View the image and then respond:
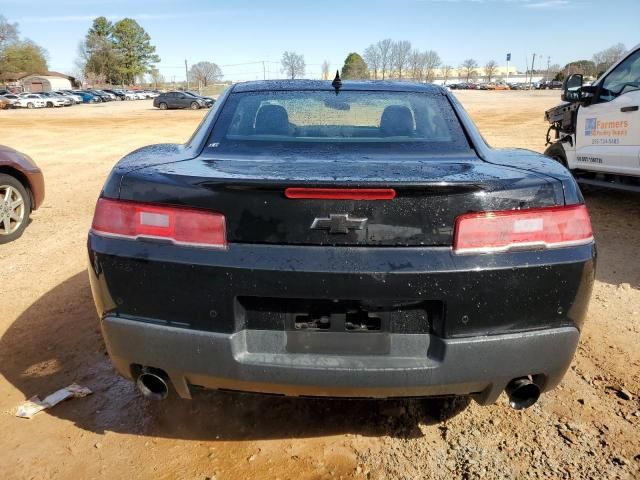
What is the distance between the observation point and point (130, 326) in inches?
79.4

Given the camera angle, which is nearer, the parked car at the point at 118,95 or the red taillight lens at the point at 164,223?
the red taillight lens at the point at 164,223

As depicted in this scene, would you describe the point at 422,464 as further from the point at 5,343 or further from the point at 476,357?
the point at 5,343

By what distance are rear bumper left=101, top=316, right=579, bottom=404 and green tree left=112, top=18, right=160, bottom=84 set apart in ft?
364

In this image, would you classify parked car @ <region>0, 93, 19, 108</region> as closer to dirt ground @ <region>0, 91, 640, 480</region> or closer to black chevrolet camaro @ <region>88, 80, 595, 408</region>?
dirt ground @ <region>0, 91, 640, 480</region>

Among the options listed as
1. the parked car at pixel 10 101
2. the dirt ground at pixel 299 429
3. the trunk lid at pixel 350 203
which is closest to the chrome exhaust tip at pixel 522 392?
the dirt ground at pixel 299 429

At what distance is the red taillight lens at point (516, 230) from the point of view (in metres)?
1.89

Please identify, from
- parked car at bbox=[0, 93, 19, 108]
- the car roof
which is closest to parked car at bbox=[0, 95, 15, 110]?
parked car at bbox=[0, 93, 19, 108]

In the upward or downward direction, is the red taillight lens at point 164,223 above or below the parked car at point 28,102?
above

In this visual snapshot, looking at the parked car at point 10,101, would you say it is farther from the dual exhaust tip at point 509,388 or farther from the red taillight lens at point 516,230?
the red taillight lens at point 516,230

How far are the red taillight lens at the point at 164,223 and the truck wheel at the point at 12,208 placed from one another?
432cm

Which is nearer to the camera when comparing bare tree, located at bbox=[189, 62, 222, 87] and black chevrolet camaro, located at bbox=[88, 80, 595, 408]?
black chevrolet camaro, located at bbox=[88, 80, 595, 408]

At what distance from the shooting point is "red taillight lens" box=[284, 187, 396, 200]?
1852mm

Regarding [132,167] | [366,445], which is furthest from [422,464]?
[132,167]

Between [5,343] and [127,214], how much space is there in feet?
6.82
